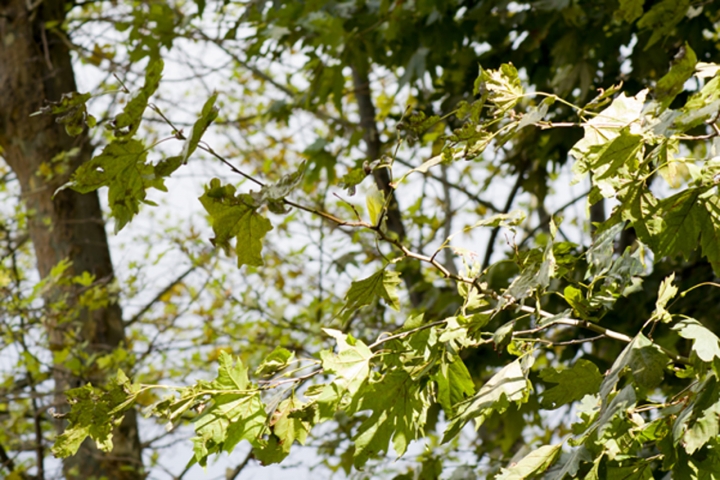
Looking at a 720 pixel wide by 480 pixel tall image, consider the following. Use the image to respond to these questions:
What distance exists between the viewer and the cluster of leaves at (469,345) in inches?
35.7

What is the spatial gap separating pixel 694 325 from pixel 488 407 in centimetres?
27

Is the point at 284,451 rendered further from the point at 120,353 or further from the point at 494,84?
the point at 120,353

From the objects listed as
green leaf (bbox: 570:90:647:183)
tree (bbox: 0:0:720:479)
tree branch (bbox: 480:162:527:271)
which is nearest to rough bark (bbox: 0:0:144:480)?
tree (bbox: 0:0:720:479)

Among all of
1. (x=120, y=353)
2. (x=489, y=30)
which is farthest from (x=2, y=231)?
(x=489, y=30)

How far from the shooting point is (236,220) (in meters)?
0.96

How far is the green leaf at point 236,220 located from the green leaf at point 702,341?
518mm

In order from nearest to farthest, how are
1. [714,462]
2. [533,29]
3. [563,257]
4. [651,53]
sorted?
[714,462] → [563,257] → [651,53] → [533,29]

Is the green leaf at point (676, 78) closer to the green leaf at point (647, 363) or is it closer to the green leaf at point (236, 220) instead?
the green leaf at point (647, 363)

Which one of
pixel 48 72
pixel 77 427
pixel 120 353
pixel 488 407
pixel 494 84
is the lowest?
pixel 488 407

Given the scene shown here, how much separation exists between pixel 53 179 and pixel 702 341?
3.12 m

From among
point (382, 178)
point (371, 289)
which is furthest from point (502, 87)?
point (382, 178)

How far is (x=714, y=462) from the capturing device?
0.94 meters

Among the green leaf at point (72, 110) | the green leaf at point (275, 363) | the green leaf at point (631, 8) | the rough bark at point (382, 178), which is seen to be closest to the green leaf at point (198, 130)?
the green leaf at point (72, 110)

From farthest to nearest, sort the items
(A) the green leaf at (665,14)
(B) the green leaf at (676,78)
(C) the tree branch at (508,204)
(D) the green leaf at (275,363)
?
1. (C) the tree branch at (508,204)
2. (A) the green leaf at (665,14)
3. (D) the green leaf at (275,363)
4. (B) the green leaf at (676,78)
